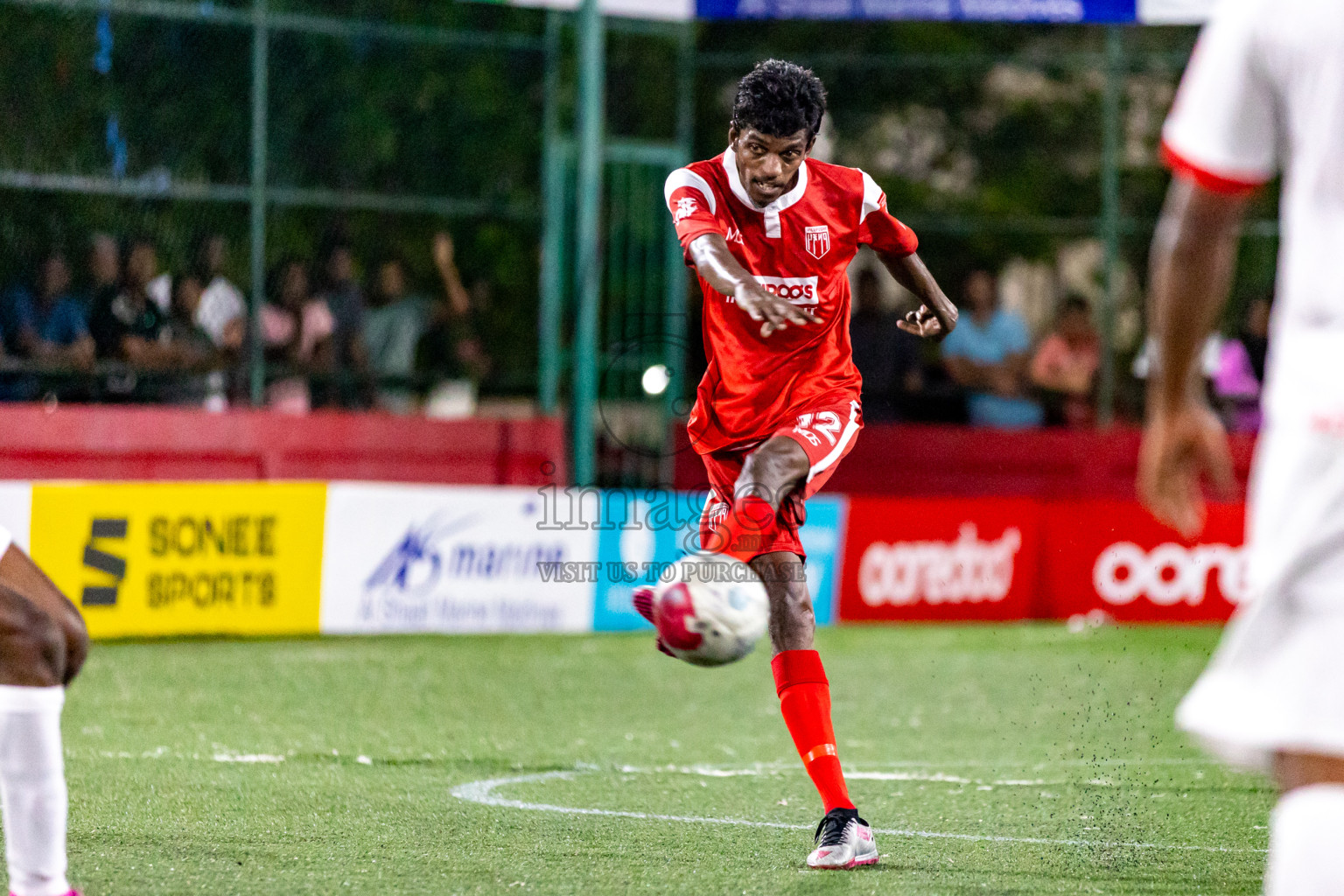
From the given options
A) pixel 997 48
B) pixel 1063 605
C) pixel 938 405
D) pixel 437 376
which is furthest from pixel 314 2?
pixel 997 48

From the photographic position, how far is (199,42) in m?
13.2

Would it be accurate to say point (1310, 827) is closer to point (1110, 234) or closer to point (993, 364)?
point (993, 364)

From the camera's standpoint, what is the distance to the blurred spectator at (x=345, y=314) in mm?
13625

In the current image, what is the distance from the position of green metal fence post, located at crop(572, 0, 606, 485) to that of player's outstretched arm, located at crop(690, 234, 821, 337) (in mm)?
8689

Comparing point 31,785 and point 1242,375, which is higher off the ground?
point 1242,375

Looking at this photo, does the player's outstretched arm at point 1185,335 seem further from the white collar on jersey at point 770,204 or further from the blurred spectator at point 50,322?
the blurred spectator at point 50,322

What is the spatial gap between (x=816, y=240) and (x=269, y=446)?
789 centimetres

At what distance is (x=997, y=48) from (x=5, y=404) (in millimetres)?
15140

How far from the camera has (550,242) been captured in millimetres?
14945

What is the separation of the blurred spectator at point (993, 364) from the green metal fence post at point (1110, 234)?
2.53 feet

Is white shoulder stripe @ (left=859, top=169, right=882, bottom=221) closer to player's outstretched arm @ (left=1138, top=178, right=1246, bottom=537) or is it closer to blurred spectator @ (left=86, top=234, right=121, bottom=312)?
player's outstretched arm @ (left=1138, top=178, right=1246, bottom=537)

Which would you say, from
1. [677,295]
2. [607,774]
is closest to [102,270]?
[677,295]

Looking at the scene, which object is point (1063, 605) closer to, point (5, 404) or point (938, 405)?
point (938, 405)

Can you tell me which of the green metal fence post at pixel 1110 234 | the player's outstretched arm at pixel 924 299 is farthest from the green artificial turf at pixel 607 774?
the green metal fence post at pixel 1110 234
